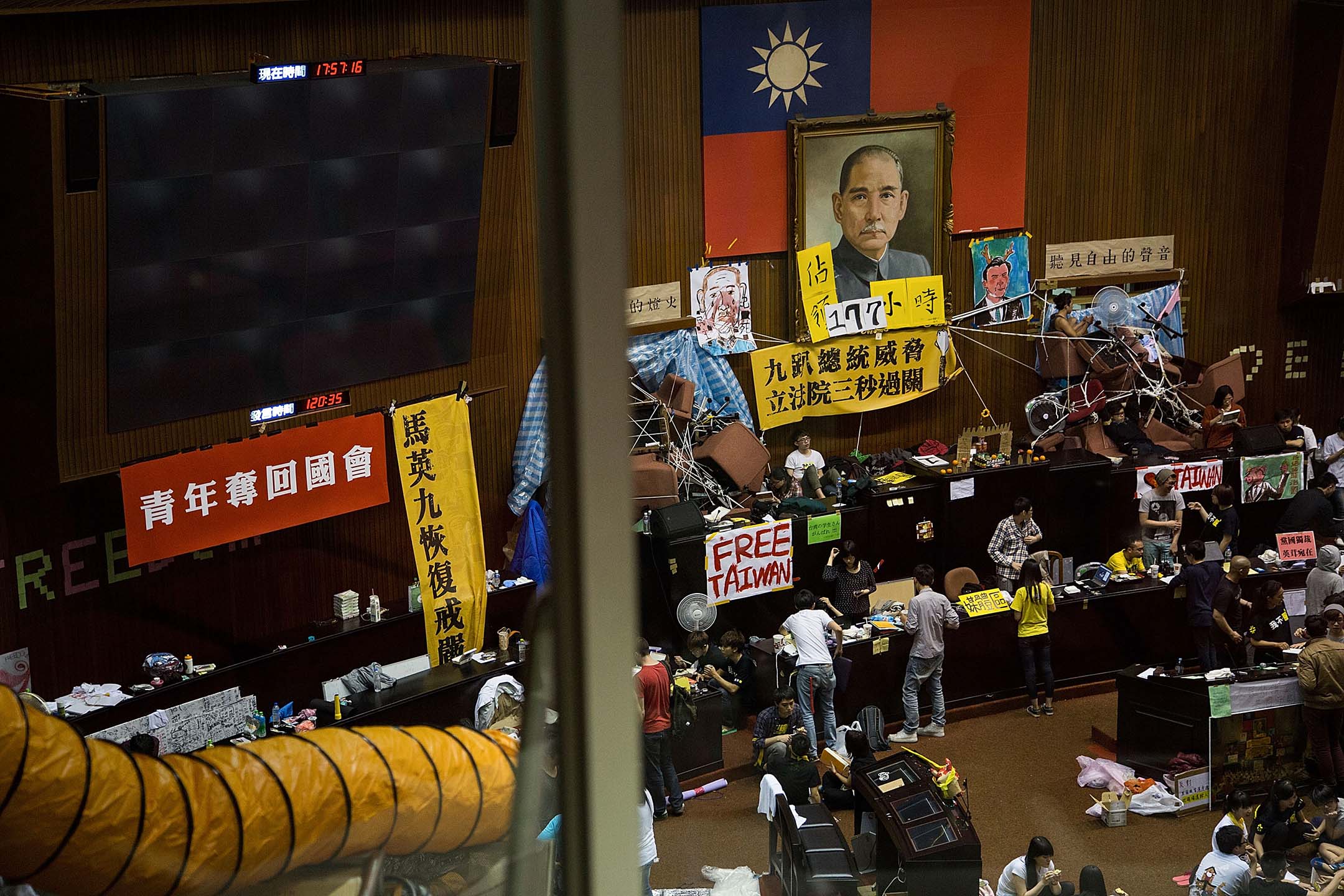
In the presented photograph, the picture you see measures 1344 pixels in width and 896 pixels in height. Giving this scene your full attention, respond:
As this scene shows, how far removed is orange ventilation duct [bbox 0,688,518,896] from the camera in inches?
41.1

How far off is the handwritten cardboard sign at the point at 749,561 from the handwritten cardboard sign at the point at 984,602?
982 mm

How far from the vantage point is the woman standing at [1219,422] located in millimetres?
8914

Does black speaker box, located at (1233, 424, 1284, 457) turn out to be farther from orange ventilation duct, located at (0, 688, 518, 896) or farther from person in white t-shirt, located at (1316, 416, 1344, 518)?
orange ventilation duct, located at (0, 688, 518, 896)

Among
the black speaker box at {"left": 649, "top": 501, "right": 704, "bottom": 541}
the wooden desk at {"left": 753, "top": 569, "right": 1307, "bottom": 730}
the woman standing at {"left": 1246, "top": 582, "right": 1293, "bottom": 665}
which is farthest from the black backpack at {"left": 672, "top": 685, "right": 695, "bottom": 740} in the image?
the woman standing at {"left": 1246, "top": 582, "right": 1293, "bottom": 665}

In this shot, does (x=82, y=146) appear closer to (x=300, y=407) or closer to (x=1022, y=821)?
(x=300, y=407)

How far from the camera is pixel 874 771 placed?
18.4 ft

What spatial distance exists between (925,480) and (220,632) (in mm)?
4110

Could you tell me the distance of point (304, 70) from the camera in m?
5.45

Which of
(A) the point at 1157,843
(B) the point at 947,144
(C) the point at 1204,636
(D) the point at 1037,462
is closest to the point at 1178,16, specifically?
(B) the point at 947,144

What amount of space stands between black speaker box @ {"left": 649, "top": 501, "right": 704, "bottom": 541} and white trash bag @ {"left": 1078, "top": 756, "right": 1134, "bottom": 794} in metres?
2.29

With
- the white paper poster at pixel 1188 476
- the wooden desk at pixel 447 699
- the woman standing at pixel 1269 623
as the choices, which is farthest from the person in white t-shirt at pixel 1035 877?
the white paper poster at pixel 1188 476

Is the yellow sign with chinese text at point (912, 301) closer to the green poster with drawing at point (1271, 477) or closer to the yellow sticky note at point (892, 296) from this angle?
the yellow sticky note at point (892, 296)

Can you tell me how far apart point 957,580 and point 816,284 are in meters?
2.11

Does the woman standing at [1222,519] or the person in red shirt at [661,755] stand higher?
the woman standing at [1222,519]
